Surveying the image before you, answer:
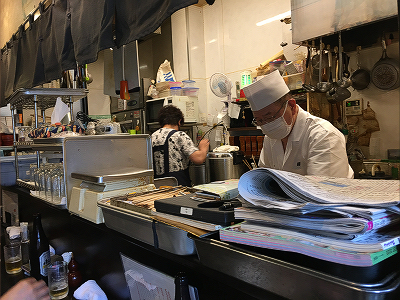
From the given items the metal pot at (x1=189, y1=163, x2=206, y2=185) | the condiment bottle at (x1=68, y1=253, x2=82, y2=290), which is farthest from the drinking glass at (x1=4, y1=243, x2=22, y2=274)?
the metal pot at (x1=189, y1=163, x2=206, y2=185)

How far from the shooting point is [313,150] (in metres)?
1.64

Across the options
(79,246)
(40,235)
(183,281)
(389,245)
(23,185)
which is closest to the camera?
(389,245)

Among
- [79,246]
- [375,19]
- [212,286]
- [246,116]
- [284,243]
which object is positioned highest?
[375,19]

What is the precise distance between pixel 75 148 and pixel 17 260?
2.84ft

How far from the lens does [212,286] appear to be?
960mm

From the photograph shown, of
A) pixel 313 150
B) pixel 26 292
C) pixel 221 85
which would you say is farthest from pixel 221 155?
pixel 26 292

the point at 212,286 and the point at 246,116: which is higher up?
the point at 246,116

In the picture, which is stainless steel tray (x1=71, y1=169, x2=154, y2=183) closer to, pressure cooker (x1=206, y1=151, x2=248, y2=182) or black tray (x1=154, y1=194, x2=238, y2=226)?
black tray (x1=154, y1=194, x2=238, y2=226)

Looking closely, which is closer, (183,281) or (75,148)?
(183,281)

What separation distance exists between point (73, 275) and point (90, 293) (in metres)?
0.27

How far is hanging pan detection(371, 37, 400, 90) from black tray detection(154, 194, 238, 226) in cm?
240

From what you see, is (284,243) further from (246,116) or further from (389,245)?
(246,116)

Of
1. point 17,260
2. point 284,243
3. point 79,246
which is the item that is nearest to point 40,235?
point 17,260

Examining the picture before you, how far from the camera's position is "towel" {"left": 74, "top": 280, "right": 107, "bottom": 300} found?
4.54 feet
